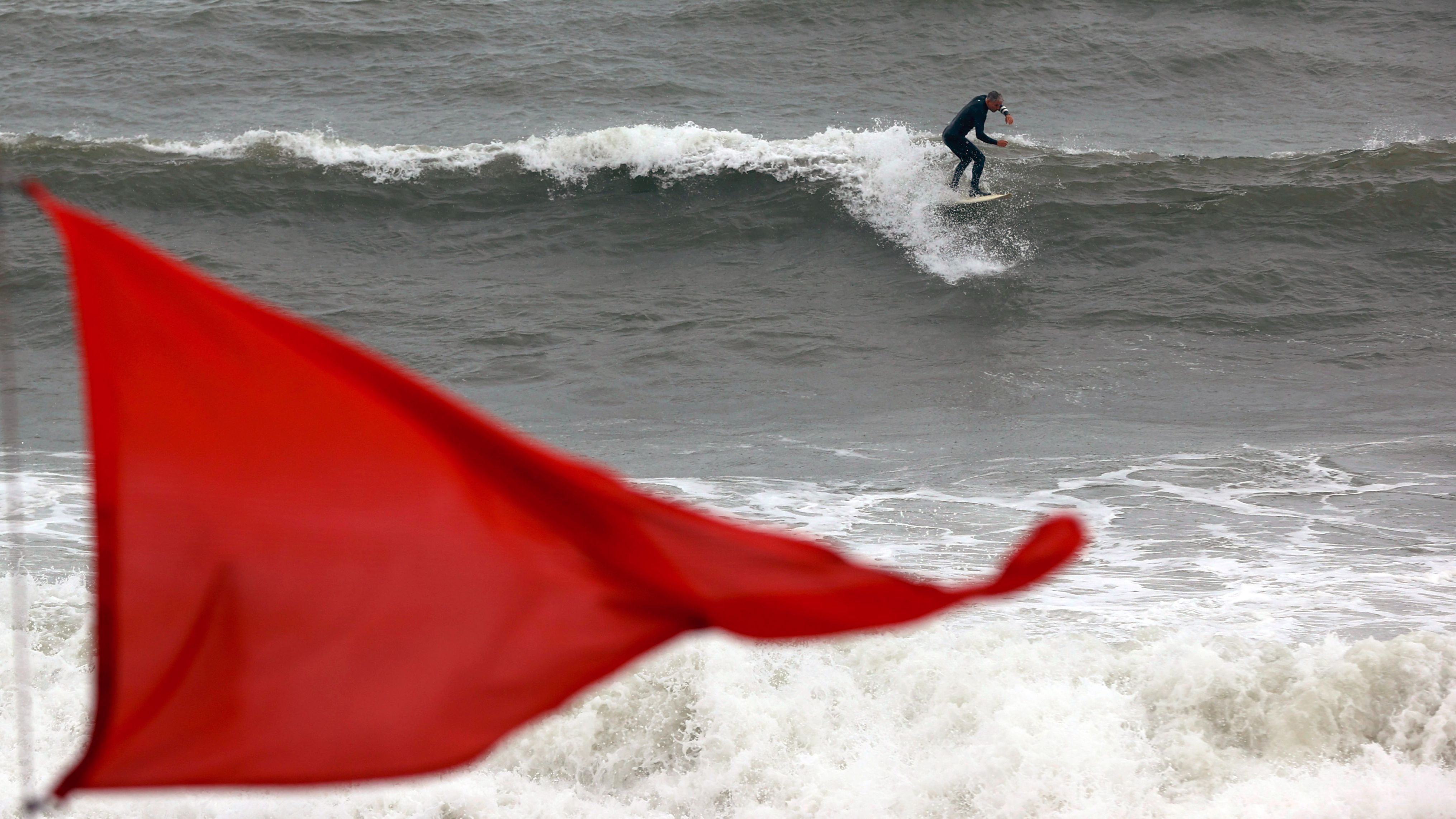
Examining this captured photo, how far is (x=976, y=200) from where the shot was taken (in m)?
15.2

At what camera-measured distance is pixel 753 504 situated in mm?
9547

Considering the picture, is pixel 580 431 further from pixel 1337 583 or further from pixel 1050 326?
pixel 1337 583

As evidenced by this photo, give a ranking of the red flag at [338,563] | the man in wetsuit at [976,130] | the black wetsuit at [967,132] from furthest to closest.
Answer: the black wetsuit at [967,132], the man in wetsuit at [976,130], the red flag at [338,563]

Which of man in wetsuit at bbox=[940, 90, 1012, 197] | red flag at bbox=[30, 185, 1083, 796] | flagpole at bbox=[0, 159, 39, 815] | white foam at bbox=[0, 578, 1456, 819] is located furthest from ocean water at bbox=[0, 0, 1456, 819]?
red flag at bbox=[30, 185, 1083, 796]

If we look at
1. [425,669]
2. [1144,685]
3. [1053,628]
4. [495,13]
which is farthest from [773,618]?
[495,13]

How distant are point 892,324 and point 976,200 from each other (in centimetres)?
214

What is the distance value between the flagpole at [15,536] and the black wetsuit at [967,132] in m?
8.35

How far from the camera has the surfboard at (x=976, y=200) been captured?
14.9 meters

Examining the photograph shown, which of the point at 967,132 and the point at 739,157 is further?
the point at 739,157

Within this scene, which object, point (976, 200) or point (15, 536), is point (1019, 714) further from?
point (976, 200)

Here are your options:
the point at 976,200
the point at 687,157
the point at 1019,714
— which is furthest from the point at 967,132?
the point at 1019,714

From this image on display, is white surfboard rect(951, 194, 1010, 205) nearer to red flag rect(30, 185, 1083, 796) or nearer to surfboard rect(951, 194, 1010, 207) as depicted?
surfboard rect(951, 194, 1010, 207)

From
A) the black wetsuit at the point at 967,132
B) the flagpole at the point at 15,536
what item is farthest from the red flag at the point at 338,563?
the black wetsuit at the point at 967,132

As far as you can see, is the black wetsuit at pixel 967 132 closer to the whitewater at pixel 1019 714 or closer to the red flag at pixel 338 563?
the whitewater at pixel 1019 714
